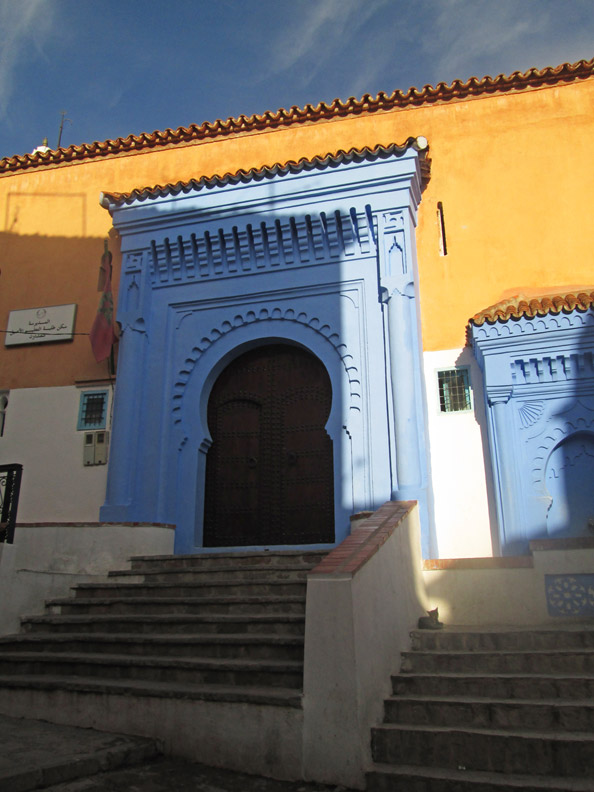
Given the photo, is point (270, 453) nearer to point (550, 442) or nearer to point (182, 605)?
point (182, 605)

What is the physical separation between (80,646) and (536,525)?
4.59 m

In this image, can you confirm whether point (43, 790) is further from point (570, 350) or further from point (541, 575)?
point (570, 350)

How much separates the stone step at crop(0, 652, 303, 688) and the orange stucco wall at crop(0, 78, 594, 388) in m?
4.60

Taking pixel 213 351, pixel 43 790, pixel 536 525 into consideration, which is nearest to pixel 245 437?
pixel 213 351

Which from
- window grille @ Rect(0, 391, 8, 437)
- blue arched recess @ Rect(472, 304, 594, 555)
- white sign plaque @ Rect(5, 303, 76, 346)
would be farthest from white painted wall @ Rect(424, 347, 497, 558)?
window grille @ Rect(0, 391, 8, 437)

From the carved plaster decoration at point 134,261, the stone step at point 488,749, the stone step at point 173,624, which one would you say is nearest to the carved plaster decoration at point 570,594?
the stone step at point 488,749

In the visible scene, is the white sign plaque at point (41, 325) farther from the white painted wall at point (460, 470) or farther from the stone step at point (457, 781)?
the stone step at point (457, 781)

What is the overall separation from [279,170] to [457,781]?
274 inches

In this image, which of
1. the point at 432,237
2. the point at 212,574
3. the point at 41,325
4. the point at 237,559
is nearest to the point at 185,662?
the point at 212,574

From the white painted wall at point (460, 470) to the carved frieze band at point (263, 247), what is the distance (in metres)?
1.93

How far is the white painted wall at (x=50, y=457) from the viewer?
883 centimetres

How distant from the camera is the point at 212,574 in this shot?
260 inches

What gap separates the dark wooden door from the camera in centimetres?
820

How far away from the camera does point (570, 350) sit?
736cm
